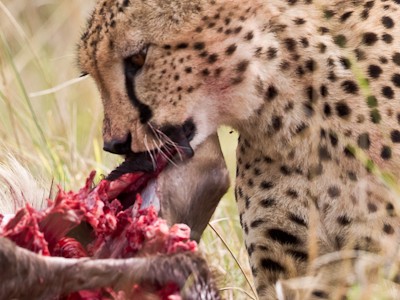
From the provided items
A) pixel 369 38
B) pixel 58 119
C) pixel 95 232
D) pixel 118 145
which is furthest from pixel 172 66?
pixel 58 119

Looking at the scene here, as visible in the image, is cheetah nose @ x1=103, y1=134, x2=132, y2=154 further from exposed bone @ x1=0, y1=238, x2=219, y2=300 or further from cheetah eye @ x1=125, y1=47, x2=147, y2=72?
exposed bone @ x1=0, y1=238, x2=219, y2=300

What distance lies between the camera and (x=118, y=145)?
3.11 meters

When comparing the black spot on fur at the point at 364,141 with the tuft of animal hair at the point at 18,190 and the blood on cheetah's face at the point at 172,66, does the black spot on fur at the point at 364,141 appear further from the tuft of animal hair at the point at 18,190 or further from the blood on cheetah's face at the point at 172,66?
the tuft of animal hair at the point at 18,190

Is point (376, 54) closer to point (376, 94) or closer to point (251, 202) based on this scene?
point (376, 94)

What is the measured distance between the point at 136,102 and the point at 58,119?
188cm

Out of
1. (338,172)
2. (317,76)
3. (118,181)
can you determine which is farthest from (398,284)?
(118,181)

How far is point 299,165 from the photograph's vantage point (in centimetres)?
331

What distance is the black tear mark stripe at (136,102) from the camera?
10.3 ft

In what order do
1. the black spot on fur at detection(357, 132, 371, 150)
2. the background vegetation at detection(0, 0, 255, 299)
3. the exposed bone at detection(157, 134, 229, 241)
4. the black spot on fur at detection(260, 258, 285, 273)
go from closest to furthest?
the exposed bone at detection(157, 134, 229, 241) → the black spot on fur at detection(357, 132, 371, 150) → the black spot on fur at detection(260, 258, 285, 273) → the background vegetation at detection(0, 0, 255, 299)

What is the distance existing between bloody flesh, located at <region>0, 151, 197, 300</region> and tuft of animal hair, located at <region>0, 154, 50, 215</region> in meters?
0.20

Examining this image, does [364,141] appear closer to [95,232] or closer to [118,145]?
[118,145]

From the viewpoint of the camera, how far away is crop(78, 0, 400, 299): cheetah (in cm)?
315


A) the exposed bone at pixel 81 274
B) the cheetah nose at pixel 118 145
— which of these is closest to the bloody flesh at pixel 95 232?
the exposed bone at pixel 81 274

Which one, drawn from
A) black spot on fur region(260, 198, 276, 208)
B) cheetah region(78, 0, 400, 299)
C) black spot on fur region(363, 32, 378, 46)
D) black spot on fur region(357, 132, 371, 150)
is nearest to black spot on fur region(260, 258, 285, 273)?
cheetah region(78, 0, 400, 299)
